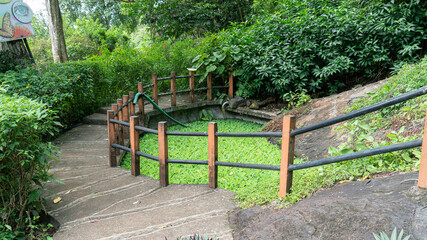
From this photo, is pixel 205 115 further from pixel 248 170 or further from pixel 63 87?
pixel 248 170

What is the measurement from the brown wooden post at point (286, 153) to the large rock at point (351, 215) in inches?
12.0

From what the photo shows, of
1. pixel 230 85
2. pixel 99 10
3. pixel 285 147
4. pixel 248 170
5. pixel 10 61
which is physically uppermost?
pixel 99 10

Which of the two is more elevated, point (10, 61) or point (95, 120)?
point (10, 61)

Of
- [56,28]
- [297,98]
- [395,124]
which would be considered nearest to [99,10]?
[56,28]

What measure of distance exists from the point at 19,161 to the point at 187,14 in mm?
10479

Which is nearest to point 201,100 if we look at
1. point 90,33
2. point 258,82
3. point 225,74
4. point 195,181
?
point 225,74

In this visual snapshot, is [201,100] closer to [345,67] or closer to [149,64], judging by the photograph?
[149,64]

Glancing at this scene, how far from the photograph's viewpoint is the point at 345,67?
7137 millimetres

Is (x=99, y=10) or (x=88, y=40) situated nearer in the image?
(x=88, y=40)

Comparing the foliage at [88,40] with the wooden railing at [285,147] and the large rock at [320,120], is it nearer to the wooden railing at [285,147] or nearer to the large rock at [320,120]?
the large rock at [320,120]

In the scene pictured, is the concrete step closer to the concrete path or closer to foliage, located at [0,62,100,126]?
foliage, located at [0,62,100,126]

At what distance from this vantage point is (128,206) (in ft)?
12.1

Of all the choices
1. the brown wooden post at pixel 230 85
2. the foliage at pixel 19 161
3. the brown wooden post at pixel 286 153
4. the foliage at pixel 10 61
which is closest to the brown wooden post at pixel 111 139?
the foliage at pixel 19 161

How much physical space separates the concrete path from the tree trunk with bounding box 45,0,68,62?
21.3ft
